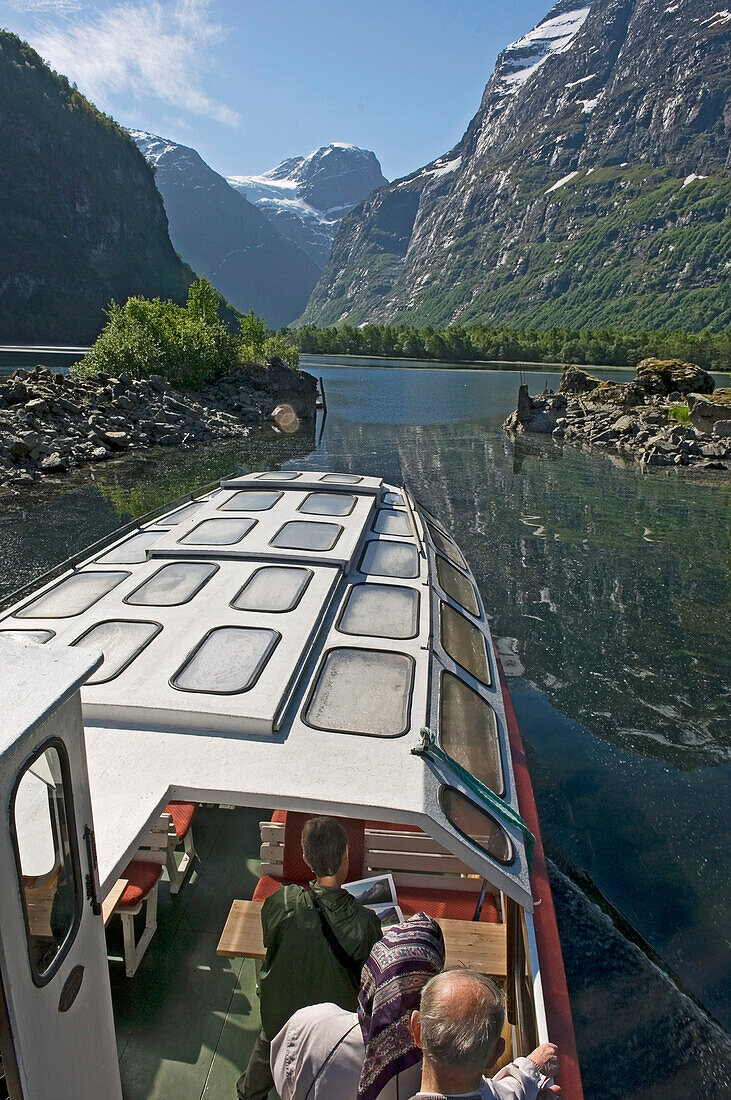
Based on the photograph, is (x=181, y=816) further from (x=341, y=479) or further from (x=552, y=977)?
(x=341, y=479)

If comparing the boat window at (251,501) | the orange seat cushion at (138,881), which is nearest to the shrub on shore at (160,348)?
the boat window at (251,501)

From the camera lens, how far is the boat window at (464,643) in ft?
25.0

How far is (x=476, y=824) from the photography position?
16.8ft

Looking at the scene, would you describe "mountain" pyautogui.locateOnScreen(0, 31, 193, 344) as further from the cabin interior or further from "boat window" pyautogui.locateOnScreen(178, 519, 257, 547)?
the cabin interior

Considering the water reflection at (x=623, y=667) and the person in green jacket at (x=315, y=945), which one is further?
the water reflection at (x=623, y=667)

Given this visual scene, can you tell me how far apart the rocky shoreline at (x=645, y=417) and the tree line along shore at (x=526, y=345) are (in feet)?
243

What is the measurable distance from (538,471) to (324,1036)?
33381mm

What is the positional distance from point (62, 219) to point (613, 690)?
19890 centimetres

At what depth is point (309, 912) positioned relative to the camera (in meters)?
3.82

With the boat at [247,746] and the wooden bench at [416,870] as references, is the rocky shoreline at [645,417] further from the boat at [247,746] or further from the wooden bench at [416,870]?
the wooden bench at [416,870]

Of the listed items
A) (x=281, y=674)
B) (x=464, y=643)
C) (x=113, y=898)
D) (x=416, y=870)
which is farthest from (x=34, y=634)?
(x=464, y=643)

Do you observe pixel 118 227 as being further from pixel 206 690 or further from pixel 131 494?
pixel 206 690

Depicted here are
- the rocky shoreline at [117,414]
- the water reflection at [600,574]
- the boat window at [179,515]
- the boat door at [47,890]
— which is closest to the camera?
the boat door at [47,890]

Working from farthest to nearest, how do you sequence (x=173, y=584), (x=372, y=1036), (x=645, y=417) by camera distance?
(x=645, y=417) < (x=173, y=584) < (x=372, y=1036)
